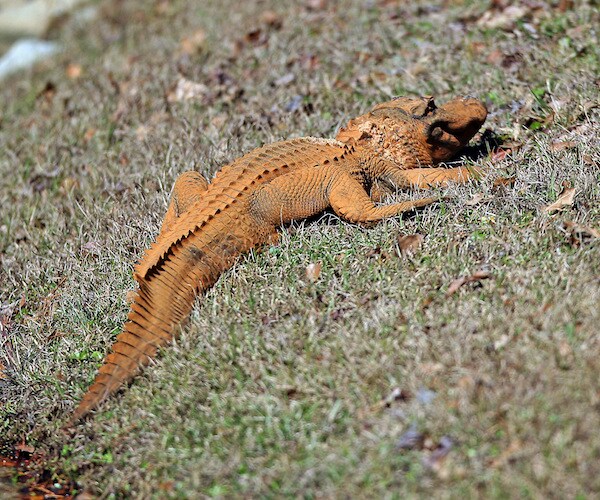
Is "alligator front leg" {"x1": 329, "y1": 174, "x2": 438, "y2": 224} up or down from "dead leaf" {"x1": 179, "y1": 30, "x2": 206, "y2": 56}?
up

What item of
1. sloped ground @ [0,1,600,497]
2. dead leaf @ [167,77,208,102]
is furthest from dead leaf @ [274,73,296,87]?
dead leaf @ [167,77,208,102]

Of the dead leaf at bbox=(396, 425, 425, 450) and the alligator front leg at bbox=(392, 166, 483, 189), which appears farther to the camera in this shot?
the alligator front leg at bbox=(392, 166, 483, 189)

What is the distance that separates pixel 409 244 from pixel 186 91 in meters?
3.71

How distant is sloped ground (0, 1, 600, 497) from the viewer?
3350 millimetres

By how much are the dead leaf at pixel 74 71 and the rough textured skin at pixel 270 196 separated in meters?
4.30

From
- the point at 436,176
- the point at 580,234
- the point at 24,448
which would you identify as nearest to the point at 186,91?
the point at 436,176

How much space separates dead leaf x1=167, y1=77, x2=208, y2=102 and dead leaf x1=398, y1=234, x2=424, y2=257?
133 inches

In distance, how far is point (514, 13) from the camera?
6.94 m

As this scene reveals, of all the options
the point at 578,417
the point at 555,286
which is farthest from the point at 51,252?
the point at 578,417

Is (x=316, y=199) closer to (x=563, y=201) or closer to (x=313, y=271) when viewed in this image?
(x=313, y=271)

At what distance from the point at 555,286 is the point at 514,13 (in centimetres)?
382

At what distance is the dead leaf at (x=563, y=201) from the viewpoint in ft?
14.6

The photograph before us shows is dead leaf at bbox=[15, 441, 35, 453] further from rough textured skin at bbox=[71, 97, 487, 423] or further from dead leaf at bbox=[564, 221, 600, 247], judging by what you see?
dead leaf at bbox=[564, 221, 600, 247]

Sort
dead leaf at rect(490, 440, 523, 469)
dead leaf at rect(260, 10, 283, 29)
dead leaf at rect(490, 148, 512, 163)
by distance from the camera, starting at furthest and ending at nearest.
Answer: dead leaf at rect(260, 10, 283, 29) < dead leaf at rect(490, 148, 512, 163) < dead leaf at rect(490, 440, 523, 469)
